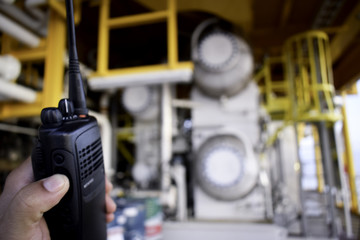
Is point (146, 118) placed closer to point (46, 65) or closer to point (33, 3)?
point (46, 65)

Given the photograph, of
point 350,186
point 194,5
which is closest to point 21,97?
point 194,5

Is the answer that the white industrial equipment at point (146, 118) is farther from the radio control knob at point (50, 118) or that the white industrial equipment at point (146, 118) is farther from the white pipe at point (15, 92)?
the radio control knob at point (50, 118)

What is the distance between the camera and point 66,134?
0.44 metres

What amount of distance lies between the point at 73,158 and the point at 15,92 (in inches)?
50.1

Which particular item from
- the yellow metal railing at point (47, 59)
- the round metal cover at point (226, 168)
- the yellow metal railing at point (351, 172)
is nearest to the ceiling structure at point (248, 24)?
the yellow metal railing at point (47, 59)

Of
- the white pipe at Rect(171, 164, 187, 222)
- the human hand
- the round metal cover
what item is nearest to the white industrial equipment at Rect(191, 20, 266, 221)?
the round metal cover

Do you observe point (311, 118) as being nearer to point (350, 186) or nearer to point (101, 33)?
point (101, 33)

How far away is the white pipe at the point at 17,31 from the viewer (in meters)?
1.37

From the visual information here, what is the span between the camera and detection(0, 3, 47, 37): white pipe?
4.95 feet

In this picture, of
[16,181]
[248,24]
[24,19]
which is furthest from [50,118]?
[248,24]

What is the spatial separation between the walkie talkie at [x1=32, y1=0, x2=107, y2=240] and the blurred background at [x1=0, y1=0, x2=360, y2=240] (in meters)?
0.91

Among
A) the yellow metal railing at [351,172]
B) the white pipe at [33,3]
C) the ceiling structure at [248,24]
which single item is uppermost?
the ceiling structure at [248,24]

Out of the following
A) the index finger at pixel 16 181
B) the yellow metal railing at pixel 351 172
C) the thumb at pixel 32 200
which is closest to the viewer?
the thumb at pixel 32 200

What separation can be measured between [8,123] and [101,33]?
211 cm
